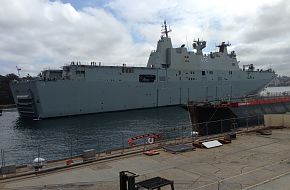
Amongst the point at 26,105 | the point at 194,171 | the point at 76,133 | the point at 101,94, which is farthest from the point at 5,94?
the point at 194,171

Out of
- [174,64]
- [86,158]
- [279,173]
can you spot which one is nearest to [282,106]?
[279,173]

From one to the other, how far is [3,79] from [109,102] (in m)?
67.7

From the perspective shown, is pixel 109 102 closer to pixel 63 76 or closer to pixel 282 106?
pixel 63 76

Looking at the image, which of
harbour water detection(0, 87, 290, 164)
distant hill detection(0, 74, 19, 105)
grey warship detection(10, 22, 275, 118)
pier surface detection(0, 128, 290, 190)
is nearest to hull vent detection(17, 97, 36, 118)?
grey warship detection(10, 22, 275, 118)

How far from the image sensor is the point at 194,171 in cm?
1116

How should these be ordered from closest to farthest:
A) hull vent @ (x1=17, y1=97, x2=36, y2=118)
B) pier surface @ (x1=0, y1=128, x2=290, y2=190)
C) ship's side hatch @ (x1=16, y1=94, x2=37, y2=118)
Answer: pier surface @ (x1=0, y1=128, x2=290, y2=190) → ship's side hatch @ (x1=16, y1=94, x2=37, y2=118) → hull vent @ (x1=17, y1=97, x2=36, y2=118)

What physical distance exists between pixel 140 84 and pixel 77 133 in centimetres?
2341

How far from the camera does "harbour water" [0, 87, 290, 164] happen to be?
25.5 m

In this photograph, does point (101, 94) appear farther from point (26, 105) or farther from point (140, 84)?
point (26, 105)

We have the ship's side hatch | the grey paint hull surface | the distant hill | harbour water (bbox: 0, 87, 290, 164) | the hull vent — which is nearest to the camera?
harbour water (bbox: 0, 87, 290, 164)

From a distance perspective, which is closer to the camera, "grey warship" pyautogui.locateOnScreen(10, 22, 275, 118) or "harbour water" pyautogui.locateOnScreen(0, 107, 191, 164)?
"harbour water" pyautogui.locateOnScreen(0, 107, 191, 164)

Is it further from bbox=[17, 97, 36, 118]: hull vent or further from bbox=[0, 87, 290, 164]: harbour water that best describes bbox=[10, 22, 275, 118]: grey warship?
bbox=[0, 87, 290, 164]: harbour water

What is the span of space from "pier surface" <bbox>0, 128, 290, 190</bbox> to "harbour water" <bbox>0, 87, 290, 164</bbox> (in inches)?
240

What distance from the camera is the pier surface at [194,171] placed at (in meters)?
9.60
